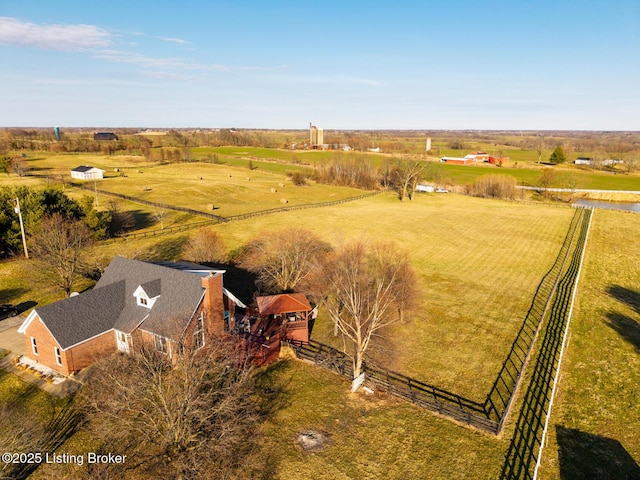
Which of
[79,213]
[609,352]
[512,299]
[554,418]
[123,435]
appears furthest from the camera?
[79,213]

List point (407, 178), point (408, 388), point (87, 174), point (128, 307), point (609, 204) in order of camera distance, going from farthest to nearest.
A: point (609, 204)
point (87, 174)
point (407, 178)
point (128, 307)
point (408, 388)

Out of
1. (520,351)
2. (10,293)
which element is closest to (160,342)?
(10,293)

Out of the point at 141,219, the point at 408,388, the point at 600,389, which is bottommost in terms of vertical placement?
the point at 600,389

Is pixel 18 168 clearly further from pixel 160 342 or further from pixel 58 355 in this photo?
pixel 160 342

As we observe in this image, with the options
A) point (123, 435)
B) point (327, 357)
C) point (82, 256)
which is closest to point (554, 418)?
point (327, 357)

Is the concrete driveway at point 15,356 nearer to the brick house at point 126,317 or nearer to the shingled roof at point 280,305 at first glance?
the brick house at point 126,317

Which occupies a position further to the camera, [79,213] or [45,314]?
[79,213]

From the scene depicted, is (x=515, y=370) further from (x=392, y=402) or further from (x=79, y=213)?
(x=79, y=213)
